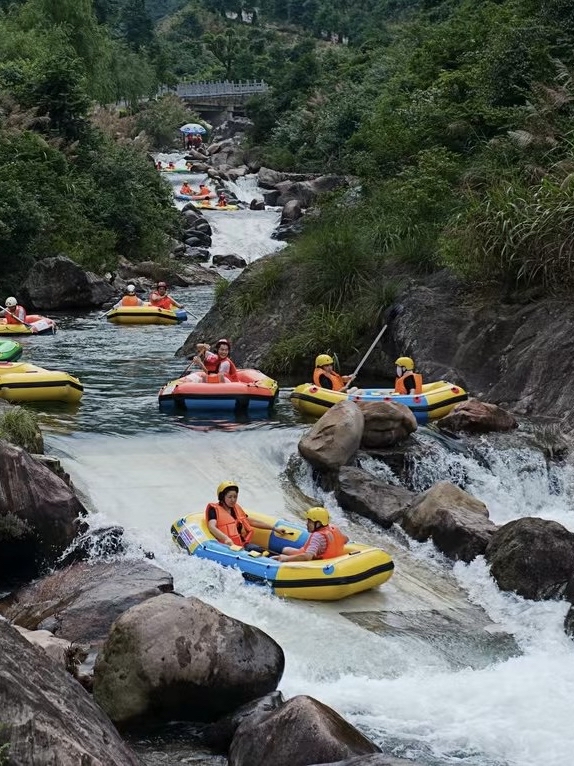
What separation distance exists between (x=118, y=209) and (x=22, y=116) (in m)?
3.63

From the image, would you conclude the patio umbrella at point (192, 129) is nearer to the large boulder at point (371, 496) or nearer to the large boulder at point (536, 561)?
the large boulder at point (371, 496)

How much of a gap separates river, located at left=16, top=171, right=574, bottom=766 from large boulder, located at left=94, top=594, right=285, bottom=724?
0.29 meters

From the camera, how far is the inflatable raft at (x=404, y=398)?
12.4 metres

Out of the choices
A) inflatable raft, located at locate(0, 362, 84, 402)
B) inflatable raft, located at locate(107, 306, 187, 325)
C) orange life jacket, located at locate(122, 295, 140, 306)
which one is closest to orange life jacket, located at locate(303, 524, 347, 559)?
inflatable raft, located at locate(0, 362, 84, 402)

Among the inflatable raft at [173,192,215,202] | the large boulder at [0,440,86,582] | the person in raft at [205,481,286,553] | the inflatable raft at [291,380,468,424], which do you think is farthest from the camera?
the inflatable raft at [173,192,215,202]

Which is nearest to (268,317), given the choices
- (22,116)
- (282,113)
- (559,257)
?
(559,257)

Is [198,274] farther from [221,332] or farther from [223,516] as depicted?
[223,516]

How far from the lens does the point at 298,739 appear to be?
18.1ft

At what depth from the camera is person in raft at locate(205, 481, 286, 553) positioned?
8.67 metres

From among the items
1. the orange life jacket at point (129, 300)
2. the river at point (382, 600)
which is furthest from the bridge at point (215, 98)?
the river at point (382, 600)

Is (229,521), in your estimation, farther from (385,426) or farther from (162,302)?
(162,302)

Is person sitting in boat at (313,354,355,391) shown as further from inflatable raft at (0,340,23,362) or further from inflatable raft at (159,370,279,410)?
inflatable raft at (0,340,23,362)

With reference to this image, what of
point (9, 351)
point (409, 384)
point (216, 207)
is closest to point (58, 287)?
point (9, 351)

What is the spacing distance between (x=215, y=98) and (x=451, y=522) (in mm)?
53368
